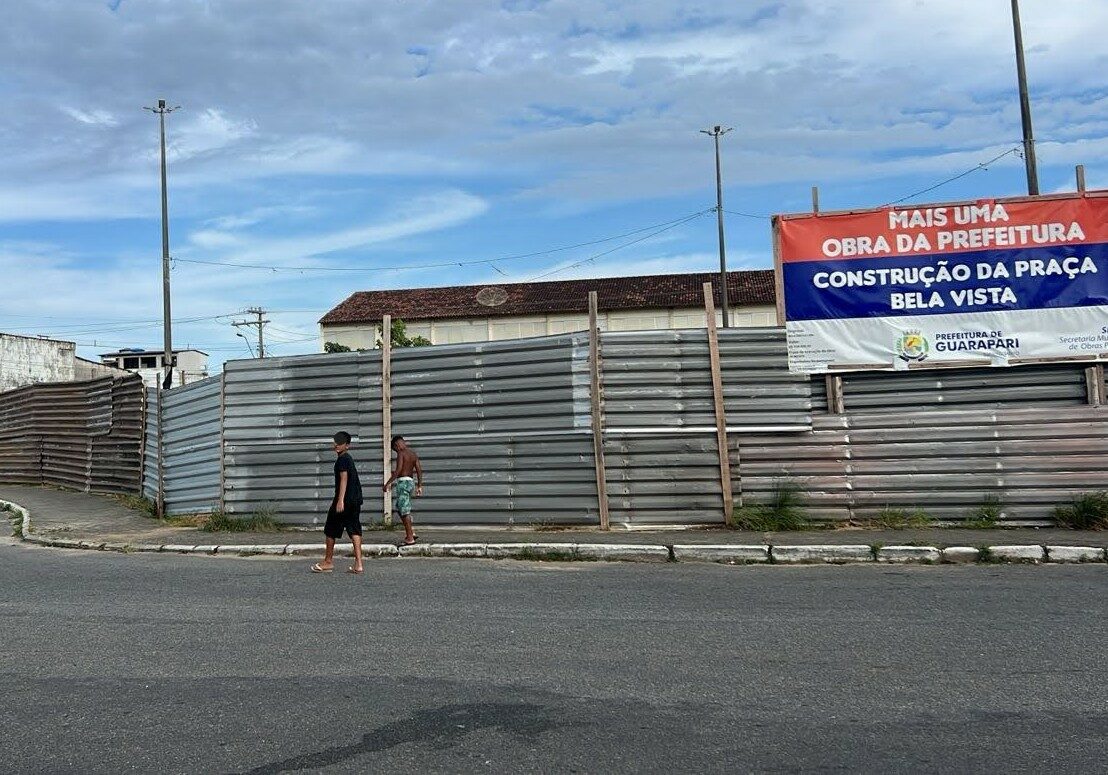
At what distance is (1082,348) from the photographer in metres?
11.8

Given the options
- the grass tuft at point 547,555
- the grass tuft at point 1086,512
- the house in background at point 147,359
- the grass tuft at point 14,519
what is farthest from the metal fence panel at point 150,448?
the house in background at point 147,359

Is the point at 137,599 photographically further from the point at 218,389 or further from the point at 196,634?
the point at 218,389

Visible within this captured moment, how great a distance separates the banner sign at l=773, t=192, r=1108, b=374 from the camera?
39.0 feet

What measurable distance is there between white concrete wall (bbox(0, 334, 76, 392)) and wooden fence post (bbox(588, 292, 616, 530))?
4079 centimetres

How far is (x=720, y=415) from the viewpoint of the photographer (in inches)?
482

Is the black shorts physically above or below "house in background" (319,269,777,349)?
below

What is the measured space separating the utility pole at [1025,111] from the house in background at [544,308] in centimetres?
4113

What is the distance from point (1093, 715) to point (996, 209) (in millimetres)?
8609

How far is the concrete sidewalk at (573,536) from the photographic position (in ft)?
35.0

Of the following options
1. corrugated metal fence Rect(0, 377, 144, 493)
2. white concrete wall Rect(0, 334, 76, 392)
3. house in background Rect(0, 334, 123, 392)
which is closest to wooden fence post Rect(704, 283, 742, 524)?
corrugated metal fence Rect(0, 377, 144, 493)

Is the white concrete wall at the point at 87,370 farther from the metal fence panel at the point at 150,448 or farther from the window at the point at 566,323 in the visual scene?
the metal fence panel at the point at 150,448

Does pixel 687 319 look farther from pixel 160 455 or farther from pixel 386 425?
pixel 386 425

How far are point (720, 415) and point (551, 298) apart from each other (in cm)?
5130

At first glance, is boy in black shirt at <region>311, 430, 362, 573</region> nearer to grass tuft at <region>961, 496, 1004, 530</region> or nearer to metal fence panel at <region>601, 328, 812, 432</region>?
metal fence panel at <region>601, 328, 812, 432</region>
